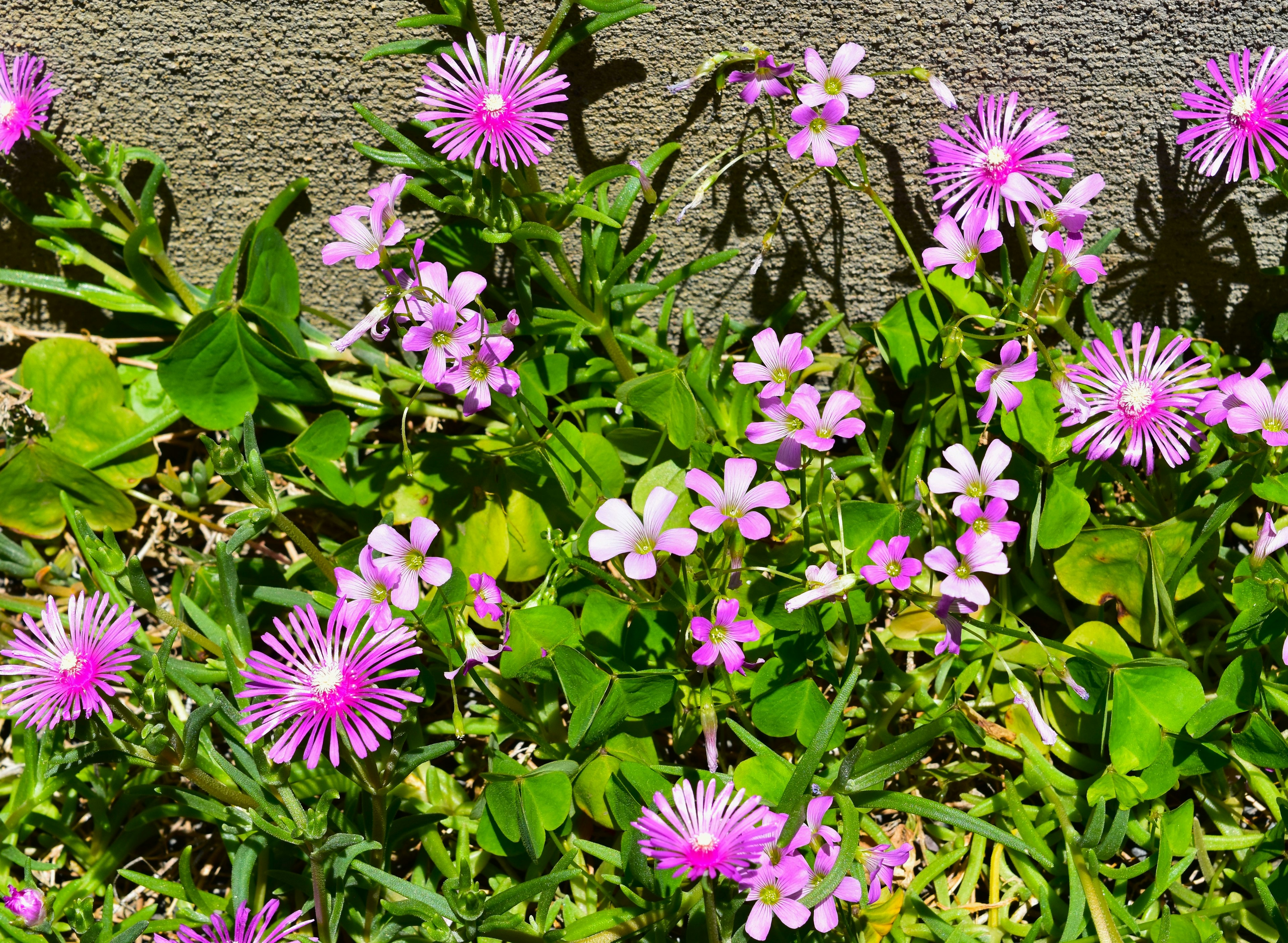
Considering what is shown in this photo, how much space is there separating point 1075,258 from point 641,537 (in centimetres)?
86

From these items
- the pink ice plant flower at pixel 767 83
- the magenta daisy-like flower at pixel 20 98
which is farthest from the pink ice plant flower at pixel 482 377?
the magenta daisy-like flower at pixel 20 98

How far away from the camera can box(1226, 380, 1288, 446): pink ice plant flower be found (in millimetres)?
1503

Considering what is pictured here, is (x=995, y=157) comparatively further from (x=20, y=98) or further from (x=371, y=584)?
(x=20, y=98)

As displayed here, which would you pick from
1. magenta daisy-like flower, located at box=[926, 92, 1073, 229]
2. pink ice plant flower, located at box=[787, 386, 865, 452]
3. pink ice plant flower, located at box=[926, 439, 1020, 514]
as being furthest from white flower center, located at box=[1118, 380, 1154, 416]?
pink ice plant flower, located at box=[787, 386, 865, 452]

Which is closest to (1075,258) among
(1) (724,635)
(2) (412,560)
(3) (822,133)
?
(3) (822,133)

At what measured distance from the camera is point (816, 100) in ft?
5.15

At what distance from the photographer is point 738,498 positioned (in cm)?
149

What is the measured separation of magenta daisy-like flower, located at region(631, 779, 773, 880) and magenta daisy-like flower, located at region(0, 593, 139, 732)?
0.80 metres

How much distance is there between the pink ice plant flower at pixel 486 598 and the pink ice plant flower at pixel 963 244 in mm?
870

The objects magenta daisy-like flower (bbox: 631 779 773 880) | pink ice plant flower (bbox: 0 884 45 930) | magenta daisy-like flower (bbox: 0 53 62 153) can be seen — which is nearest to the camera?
magenta daisy-like flower (bbox: 631 779 773 880)

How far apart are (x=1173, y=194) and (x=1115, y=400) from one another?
49cm

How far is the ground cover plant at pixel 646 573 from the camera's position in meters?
1.50

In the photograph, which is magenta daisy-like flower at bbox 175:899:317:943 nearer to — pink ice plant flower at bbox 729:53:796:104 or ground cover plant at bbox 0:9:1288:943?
ground cover plant at bbox 0:9:1288:943

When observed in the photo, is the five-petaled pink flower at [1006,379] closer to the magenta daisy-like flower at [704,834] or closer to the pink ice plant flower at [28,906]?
the magenta daisy-like flower at [704,834]
